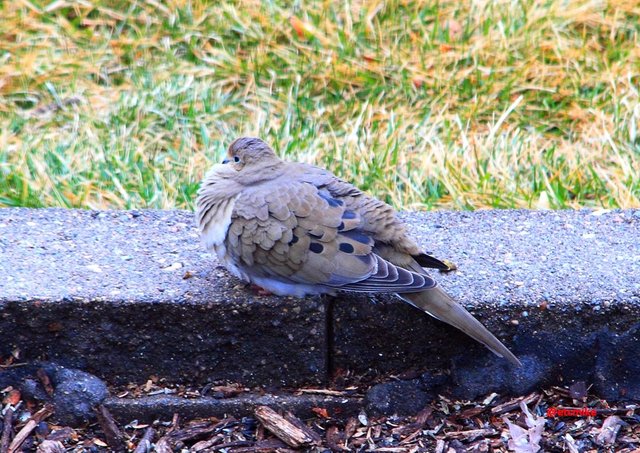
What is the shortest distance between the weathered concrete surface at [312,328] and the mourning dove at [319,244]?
4.3 inches

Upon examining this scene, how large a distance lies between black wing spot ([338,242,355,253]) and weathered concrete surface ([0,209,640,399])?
0.19 meters

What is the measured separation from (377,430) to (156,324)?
760 millimetres

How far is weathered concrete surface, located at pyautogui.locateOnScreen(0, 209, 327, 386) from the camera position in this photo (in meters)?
2.95

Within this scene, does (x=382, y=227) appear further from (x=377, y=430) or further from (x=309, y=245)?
(x=377, y=430)

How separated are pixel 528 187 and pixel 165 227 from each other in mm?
1781

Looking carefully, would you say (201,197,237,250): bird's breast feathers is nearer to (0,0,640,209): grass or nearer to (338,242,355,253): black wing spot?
(338,242,355,253): black wing spot

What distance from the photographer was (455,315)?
2887 mm

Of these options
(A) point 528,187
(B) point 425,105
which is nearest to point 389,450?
(A) point 528,187

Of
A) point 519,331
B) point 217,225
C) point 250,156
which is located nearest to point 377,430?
point 519,331

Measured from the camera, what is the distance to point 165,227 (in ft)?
11.7

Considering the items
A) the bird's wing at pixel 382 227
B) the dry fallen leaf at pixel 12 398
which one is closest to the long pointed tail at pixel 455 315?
the bird's wing at pixel 382 227

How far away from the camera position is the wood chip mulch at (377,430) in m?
2.87

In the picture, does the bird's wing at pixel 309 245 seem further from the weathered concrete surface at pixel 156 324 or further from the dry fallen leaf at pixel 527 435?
the dry fallen leaf at pixel 527 435

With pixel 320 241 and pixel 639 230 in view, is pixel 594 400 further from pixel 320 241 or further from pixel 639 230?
pixel 320 241
